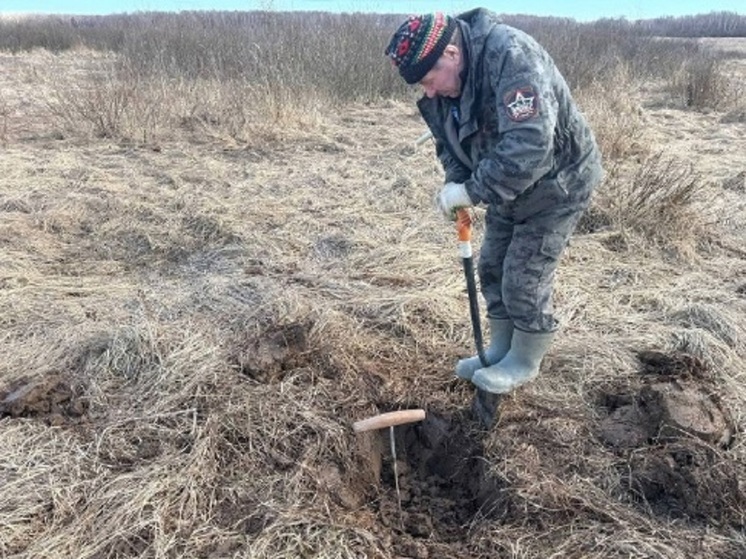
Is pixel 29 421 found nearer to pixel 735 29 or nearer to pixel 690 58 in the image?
pixel 690 58

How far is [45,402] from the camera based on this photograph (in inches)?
113

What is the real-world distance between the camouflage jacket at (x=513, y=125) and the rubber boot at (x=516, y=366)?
0.53 m

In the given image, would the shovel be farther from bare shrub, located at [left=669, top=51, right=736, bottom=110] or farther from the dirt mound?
bare shrub, located at [left=669, top=51, right=736, bottom=110]

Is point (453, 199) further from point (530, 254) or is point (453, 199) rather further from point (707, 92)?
point (707, 92)

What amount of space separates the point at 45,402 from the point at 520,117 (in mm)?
2286

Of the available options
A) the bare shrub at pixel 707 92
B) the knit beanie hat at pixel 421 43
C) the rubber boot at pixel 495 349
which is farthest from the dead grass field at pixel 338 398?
the bare shrub at pixel 707 92

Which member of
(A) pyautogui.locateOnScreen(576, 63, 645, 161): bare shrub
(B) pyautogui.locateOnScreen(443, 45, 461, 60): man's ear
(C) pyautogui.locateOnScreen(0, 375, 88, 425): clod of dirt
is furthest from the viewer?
(A) pyautogui.locateOnScreen(576, 63, 645, 161): bare shrub

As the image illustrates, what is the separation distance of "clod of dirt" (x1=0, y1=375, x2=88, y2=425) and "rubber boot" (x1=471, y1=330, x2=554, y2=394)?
5.60 feet

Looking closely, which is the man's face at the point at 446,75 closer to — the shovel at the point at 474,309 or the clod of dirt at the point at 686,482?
the shovel at the point at 474,309

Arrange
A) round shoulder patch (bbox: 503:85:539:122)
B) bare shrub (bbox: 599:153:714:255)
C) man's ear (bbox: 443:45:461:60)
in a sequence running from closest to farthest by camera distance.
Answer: round shoulder patch (bbox: 503:85:539:122) < man's ear (bbox: 443:45:461:60) < bare shrub (bbox: 599:153:714:255)

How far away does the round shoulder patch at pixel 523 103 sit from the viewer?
6.95 ft

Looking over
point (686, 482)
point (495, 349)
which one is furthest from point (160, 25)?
point (686, 482)

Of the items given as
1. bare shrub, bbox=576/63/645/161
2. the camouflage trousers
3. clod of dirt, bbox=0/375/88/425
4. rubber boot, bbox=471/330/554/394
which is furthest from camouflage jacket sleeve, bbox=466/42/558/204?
bare shrub, bbox=576/63/645/161

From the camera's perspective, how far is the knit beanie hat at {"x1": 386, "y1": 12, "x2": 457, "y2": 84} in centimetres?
220
